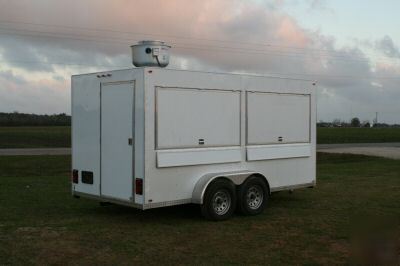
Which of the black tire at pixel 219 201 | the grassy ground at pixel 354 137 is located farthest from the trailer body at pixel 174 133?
the grassy ground at pixel 354 137

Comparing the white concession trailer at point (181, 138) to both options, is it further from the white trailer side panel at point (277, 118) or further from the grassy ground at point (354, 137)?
the grassy ground at point (354, 137)

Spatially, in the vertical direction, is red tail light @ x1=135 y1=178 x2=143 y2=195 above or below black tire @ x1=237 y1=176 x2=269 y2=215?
A: above

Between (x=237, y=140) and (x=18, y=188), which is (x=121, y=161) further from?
(x=18, y=188)

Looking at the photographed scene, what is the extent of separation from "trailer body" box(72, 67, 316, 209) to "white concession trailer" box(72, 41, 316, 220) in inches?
0.6

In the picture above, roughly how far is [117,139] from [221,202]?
6.80ft

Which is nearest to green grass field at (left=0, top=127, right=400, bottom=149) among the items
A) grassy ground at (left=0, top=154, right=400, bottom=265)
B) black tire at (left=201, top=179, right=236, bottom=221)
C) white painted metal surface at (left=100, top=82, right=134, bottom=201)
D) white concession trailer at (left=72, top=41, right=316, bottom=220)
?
grassy ground at (left=0, top=154, right=400, bottom=265)

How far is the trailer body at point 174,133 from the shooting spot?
8367 mm

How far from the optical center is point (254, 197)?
9.69m

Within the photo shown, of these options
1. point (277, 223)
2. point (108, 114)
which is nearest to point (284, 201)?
point (277, 223)

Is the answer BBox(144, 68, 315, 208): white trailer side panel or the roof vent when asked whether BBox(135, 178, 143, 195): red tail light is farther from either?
the roof vent

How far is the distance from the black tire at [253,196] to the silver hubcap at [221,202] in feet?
0.97

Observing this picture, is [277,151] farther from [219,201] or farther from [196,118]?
[196,118]

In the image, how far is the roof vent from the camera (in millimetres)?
8773

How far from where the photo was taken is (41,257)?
6.61m
